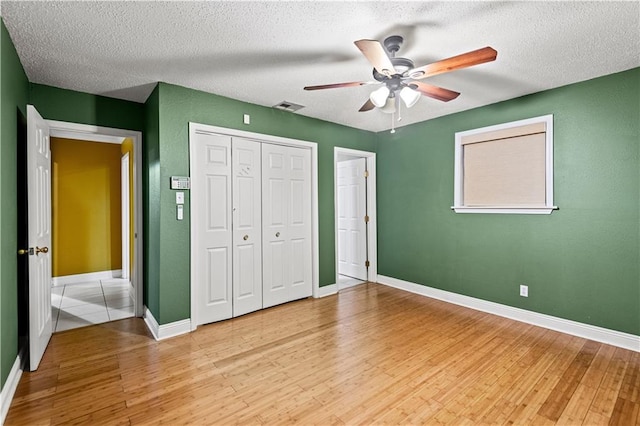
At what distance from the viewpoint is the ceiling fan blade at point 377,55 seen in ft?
5.78

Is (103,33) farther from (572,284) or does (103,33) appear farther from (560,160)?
(572,284)

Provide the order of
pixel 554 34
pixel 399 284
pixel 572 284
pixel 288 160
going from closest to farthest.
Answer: pixel 554 34 < pixel 572 284 < pixel 288 160 < pixel 399 284

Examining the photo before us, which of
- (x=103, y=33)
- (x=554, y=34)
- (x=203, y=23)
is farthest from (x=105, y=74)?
(x=554, y=34)

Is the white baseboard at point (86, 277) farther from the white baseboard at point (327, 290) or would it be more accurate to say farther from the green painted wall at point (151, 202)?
the white baseboard at point (327, 290)

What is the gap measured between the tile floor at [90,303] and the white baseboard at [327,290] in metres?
2.34

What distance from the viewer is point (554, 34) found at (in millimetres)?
2211

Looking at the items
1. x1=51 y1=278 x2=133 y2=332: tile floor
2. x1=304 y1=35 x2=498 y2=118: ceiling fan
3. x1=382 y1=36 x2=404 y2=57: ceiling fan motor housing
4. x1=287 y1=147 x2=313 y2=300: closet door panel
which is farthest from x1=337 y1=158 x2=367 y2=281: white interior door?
x1=51 y1=278 x2=133 y2=332: tile floor

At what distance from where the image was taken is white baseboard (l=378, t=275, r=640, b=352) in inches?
111

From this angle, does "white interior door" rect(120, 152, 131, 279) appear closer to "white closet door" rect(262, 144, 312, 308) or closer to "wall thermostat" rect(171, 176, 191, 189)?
"wall thermostat" rect(171, 176, 191, 189)

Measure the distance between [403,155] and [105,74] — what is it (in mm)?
3750

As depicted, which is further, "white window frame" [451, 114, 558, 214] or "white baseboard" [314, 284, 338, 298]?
"white baseboard" [314, 284, 338, 298]

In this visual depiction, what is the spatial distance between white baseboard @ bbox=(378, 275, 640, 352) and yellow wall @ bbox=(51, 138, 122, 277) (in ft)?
17.0

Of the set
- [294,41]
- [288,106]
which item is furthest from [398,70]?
[288,106]

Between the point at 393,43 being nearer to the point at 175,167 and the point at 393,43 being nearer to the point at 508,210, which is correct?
the point at 175,167
